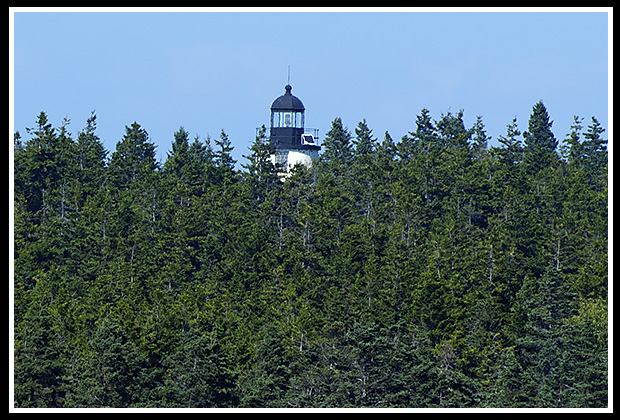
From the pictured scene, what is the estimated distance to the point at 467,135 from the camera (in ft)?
366

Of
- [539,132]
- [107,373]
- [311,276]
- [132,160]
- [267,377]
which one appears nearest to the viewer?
[107,373]

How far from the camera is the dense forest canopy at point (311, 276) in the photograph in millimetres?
60312

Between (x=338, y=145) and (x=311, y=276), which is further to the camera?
(x=338, y=145)

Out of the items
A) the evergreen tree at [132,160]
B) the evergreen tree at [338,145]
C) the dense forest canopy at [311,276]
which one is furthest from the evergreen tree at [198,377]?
the evergreen tree at [338,145]

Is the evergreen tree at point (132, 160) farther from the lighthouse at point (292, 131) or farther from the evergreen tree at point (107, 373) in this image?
the evergreen tree at point (107, 373)

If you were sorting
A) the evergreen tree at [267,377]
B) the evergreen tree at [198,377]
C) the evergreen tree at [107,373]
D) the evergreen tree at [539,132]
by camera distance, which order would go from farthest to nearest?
the evergreen tree at [539,132] < the evergreen tree at [267,377] < the evergreen tree at [198,377] < the evergreen tree at [107,373]

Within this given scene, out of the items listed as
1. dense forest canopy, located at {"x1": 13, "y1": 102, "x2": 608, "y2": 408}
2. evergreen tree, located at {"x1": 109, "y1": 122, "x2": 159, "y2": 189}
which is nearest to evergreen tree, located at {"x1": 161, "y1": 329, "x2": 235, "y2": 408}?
dense forest canopy, located at {"x1": 13, "y1": 102, "x2": 608, "y2": 408}

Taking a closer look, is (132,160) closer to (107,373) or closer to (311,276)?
(311,276)

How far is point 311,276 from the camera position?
256 ft

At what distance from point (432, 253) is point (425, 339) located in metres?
12.3

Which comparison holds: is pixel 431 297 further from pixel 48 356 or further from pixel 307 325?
pixel 48 356

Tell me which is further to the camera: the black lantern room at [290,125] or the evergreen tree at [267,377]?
the black lantern room at [290,125]

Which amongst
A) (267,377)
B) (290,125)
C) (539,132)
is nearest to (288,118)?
(290,125)
